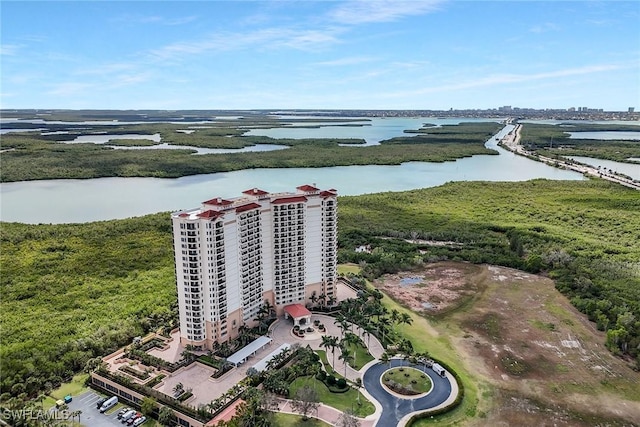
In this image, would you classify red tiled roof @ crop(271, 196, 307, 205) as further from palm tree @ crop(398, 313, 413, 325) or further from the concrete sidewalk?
the concrete sidewalk

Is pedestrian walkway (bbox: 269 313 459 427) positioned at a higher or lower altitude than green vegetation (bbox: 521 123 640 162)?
lower

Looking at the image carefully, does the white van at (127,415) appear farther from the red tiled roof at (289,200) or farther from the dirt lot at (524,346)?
the dirt lot at (524,346)

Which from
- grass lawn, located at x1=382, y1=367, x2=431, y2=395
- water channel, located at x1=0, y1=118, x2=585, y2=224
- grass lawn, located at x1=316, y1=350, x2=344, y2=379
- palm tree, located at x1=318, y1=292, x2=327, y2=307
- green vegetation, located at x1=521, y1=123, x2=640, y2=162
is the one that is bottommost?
grass lawn, located at x1=382, y1=367, x2=431, y2=395

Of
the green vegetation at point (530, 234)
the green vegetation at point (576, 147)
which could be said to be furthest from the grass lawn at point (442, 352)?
the green vegetation at point (576, 147)

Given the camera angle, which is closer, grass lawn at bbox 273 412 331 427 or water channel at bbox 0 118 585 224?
grass lawn at bbox 273 412 331 427

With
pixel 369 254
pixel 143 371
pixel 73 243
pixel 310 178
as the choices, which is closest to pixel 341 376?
pixel 143 371

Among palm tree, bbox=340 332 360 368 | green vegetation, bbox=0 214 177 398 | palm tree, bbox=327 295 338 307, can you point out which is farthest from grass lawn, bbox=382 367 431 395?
green vegetation, bbox=0 214 177 398

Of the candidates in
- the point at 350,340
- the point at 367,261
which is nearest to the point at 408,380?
the point at 350,340
